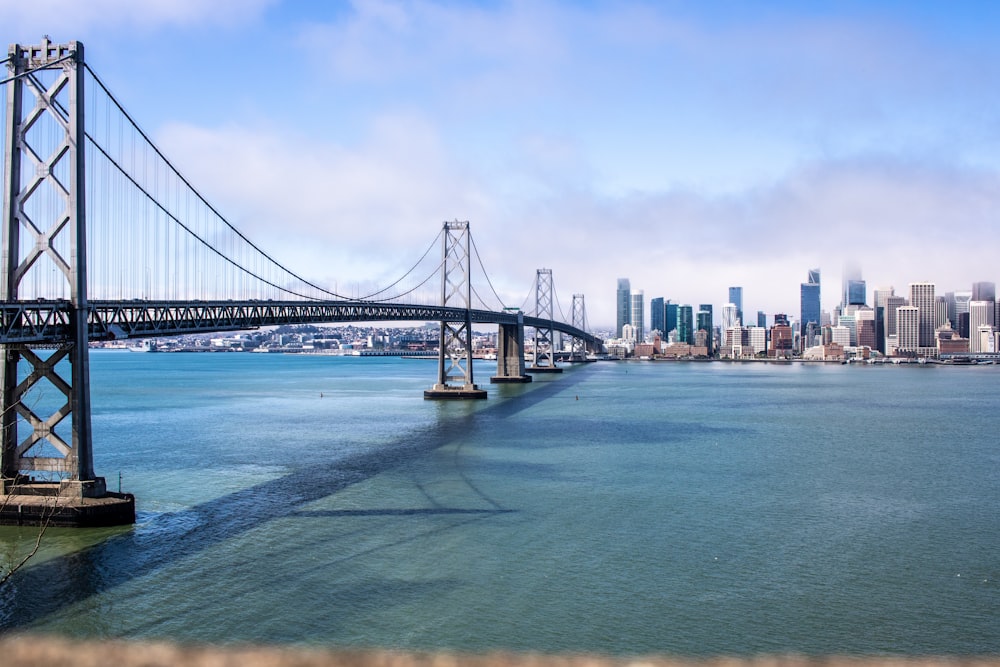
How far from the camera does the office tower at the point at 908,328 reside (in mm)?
168250

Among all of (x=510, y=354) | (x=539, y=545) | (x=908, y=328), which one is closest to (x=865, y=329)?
(x=908, y=328)

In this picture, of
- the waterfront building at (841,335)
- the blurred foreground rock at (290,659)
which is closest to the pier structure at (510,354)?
the blurred foreground rock at (290,659)

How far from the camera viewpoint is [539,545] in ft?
48.1

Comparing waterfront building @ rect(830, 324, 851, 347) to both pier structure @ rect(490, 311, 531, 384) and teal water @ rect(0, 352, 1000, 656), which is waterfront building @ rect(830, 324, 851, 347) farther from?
teal water @ rect(0, 352, 1000, 656)

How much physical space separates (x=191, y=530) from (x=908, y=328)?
584ft

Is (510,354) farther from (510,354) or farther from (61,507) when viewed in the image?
(61,507)

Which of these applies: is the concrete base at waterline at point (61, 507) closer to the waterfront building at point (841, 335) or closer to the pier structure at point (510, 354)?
the pier structure at point (510, 354)

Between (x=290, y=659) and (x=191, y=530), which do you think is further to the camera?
(x=191, y=530)

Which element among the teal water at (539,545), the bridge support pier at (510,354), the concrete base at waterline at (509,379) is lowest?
Result: the teal water at (539,545)

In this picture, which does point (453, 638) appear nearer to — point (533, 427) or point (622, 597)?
point (622, 597)

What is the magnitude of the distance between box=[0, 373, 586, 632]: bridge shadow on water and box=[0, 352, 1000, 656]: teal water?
61 mm

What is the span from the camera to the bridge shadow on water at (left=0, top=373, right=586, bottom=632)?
11836 mm

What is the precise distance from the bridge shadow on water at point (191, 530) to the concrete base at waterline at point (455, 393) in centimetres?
1858

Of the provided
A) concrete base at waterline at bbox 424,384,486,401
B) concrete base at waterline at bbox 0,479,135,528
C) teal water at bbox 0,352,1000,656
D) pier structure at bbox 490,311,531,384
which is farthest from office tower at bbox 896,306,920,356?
concrete base at waterline at bbox 0,479,135,528
